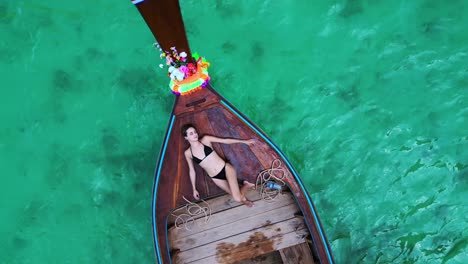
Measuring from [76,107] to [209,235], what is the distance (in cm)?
249

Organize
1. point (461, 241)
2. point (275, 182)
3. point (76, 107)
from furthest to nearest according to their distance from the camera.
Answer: point (76, 107) < point (461, 241) < point (275, 182)

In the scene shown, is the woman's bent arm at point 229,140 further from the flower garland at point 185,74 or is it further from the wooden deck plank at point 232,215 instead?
the wooden deck plank at point 232,215

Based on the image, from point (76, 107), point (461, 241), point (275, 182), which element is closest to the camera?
point (275, 182)

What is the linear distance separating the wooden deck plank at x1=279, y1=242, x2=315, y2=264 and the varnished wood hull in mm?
131

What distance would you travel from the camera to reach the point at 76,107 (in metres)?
4.94

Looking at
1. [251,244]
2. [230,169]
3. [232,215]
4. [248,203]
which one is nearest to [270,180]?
[248,203]

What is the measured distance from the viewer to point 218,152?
13.2ft

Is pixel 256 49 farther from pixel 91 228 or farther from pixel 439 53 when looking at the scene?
pixel 91 228

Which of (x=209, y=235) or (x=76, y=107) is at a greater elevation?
(x=76, y=107)

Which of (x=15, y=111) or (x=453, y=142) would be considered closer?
(x=453, y=142)

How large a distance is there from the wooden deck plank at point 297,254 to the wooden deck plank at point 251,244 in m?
0.08

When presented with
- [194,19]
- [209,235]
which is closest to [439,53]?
[194,19]

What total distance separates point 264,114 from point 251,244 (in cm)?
163

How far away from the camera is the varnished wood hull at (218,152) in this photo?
12.9 ft
